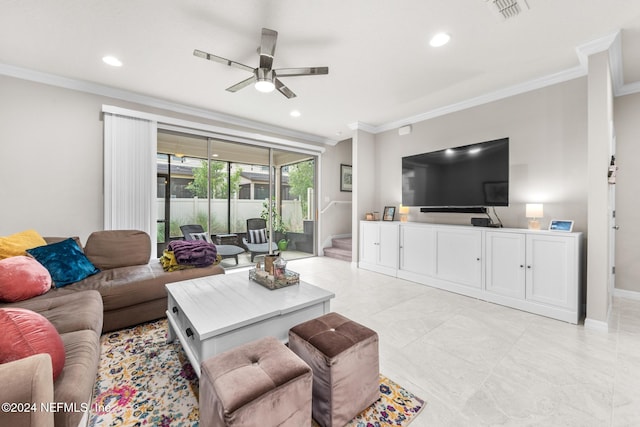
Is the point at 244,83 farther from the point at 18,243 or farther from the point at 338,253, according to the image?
the point at 338,253

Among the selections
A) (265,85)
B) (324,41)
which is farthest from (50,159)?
(324,41)

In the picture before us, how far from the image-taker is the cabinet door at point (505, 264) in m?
2.87

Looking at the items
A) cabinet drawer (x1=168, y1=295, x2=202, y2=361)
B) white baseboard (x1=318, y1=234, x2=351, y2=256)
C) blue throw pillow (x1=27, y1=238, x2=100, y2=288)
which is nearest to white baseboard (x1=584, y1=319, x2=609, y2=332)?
cabinet drawer (x1=168, y1=295, x2=202, y2=361)

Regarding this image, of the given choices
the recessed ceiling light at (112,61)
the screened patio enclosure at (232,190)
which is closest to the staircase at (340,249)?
the screened patio enclosure at (232,190)

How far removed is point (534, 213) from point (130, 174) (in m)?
5.07

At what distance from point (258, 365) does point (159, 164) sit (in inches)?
150

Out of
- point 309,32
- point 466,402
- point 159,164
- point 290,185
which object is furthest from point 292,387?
point 290,185

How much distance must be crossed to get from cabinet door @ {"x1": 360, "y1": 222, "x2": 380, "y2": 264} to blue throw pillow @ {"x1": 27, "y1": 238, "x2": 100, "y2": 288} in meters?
3.72

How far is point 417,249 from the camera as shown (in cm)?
390

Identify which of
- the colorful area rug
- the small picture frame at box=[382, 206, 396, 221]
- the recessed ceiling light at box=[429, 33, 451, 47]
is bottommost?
the colorful area rug

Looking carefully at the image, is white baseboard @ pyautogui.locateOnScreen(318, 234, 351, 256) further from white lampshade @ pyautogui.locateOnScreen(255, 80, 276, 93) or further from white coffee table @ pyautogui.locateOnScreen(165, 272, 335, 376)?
white lampshade @ pyautogui.locateOnScreen(255, 80, 276, 93)

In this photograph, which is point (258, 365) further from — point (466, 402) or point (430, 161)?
point (430, 161)

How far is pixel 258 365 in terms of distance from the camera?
1.19 m

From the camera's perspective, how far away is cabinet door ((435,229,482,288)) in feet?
10.6
